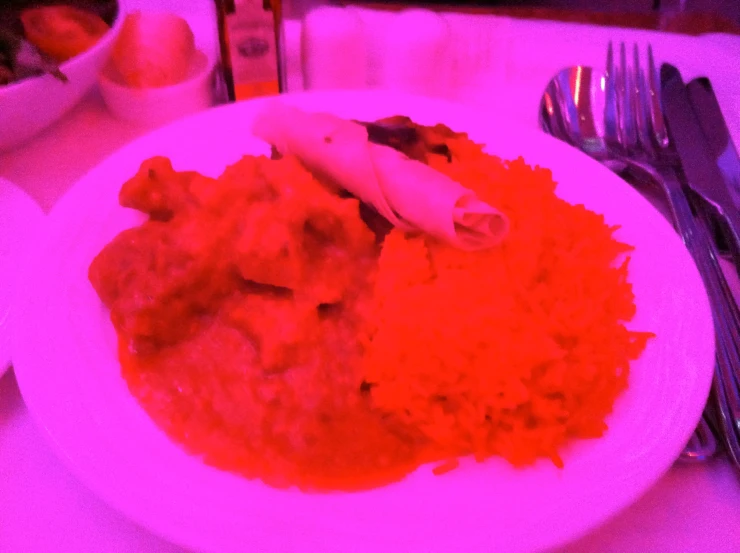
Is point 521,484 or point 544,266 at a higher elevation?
point 544,266

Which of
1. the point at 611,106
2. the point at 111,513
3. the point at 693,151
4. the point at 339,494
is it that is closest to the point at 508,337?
the point at 339,494

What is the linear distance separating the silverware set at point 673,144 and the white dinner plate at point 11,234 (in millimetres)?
1432

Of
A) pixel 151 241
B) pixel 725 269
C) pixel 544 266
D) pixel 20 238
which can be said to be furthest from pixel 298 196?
pixel 725 269

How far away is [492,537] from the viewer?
885 millimetres

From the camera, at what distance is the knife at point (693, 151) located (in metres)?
1.53

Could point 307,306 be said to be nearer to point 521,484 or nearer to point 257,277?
point 257,277

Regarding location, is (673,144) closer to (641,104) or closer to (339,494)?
(641,104)

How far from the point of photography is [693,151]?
174cm

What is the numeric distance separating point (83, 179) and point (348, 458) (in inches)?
37.7

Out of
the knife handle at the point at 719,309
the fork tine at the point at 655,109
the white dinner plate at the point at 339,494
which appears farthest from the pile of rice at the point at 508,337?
the fork tine at the point at 655,109

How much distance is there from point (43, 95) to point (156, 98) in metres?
0.38

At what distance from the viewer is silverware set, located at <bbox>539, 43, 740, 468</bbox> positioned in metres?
1.38

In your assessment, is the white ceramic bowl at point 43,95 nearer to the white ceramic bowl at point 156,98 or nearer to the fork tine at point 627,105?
the white ceramic bowl at point 156,98

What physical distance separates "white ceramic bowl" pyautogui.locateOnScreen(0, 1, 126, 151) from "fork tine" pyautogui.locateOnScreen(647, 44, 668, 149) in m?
1.65
